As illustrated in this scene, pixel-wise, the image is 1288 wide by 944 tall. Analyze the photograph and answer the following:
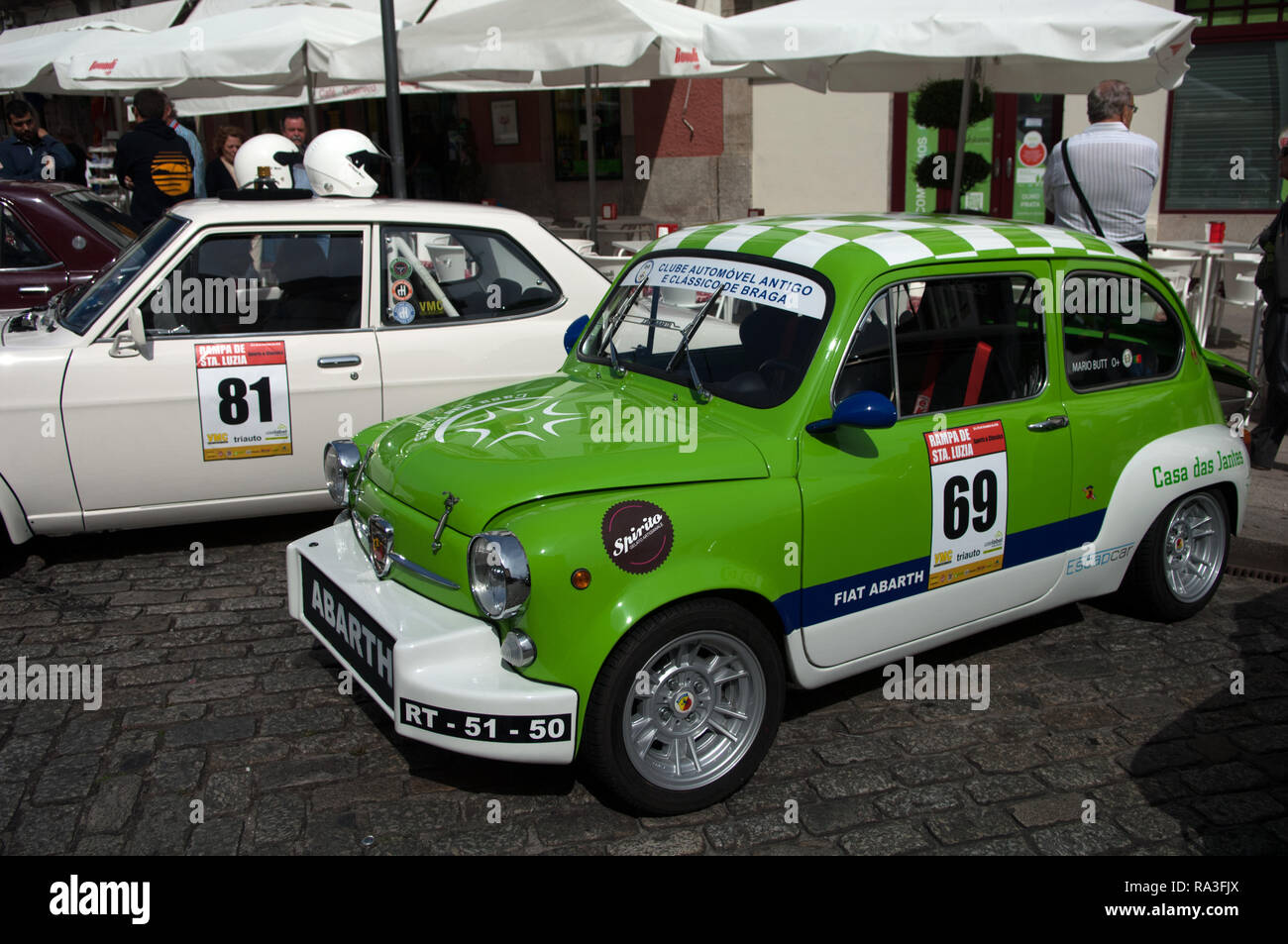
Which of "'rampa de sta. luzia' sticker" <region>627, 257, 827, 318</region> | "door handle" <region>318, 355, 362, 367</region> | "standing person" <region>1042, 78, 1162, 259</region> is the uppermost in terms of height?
"standing person" <region>1042, 78, 1162, 259</region>

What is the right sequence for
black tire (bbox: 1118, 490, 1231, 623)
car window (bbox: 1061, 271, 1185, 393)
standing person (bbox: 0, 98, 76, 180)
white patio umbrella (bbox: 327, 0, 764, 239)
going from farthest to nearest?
standing person (bbox: 0, 98, 76, 180) < white patio umbrella (bbox: 327, 0, 764, 239) < black tire (bbox: 1118, 490, 1231, 623) < car window (bbox: 1061, 271, 1185, 393)

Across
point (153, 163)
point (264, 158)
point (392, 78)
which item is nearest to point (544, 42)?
point (392, 78)

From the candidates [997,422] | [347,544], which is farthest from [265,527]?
A: [997,422]

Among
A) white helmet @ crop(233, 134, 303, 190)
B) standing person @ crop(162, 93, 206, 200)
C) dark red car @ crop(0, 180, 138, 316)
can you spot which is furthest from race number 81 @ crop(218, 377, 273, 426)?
standing person @ crop(162, 93, 206, 200)

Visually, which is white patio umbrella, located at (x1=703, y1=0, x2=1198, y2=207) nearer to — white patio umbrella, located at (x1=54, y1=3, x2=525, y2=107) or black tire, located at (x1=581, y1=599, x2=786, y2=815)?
white patio umbrella, located at (x1=54, y1=3, x2=525, y2=107)

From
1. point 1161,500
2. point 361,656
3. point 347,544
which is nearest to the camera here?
point 361,656

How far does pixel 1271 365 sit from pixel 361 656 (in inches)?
222

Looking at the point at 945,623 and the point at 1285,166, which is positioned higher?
the point at 1285,166

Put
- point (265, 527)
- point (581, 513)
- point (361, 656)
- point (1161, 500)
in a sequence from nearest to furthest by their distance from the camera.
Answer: point (581, 513) < point (361, 656) < point (1161, 500) < point (265, 527)

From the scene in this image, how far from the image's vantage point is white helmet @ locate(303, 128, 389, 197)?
7254mm

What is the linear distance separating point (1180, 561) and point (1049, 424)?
49.5 inches

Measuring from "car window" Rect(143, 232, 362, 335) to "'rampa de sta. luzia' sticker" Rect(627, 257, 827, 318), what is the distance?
188 centimetres

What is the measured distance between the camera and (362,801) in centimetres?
348
